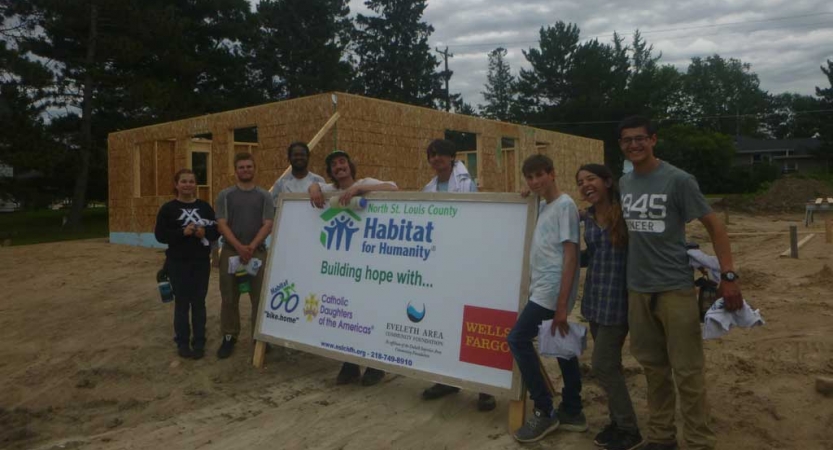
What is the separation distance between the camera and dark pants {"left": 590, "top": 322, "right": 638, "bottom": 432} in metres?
3.44

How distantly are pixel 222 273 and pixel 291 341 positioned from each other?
1.07 m

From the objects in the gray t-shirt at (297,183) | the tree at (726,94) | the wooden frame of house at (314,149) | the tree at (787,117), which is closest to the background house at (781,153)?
the tree at (787,117)

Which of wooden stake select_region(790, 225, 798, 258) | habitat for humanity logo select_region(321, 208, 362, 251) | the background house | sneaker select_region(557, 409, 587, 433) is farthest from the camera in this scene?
the background house

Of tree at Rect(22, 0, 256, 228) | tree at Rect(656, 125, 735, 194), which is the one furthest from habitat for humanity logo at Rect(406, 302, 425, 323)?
tree at Rect(656, 125, 735, 194)

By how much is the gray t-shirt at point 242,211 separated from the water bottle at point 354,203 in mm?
1017

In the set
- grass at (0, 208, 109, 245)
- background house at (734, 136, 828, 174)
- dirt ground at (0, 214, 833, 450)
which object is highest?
background house at (734, 136, 828, 174)

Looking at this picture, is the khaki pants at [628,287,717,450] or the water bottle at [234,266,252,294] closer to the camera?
the khaki pants at [628,287,717,450]

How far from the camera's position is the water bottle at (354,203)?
468 cm

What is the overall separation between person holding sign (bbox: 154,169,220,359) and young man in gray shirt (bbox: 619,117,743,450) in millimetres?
3775

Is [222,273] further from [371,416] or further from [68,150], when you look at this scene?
[68,150]

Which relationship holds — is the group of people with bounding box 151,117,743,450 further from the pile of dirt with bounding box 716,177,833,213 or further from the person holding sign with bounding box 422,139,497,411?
the pile of dirt with bounding box 716,177,833,213

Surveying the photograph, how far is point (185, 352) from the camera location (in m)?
5.68

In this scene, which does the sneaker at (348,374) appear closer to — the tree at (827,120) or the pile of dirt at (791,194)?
the pile of dirt at (791,194)

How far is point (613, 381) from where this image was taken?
3.44 m
